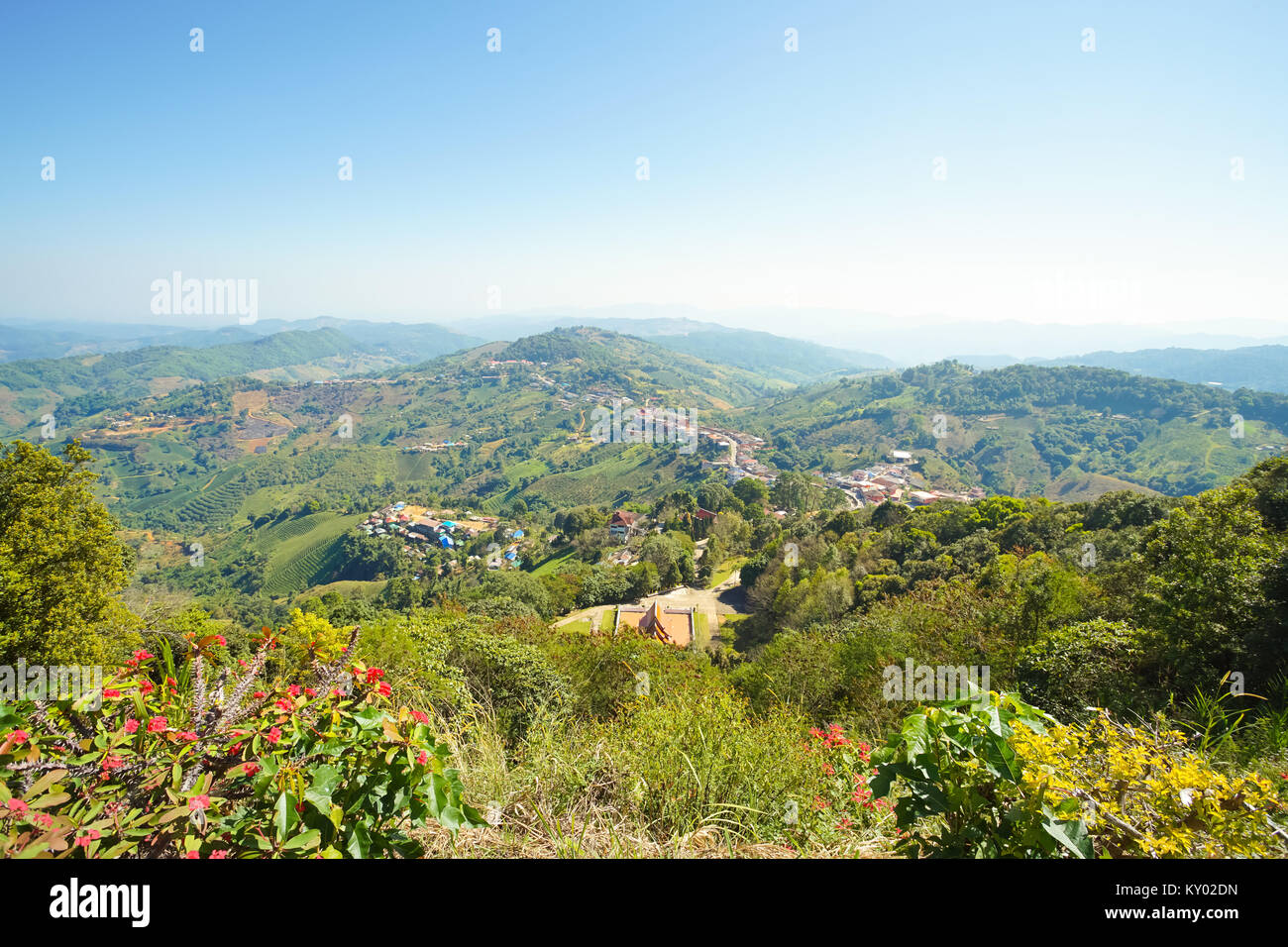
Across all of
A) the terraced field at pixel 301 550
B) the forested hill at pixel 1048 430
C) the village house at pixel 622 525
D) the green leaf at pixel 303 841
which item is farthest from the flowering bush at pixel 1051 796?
the forested hill at pixel 1048 430

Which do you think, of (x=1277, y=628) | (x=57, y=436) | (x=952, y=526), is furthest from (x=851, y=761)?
(x=57, y=436)

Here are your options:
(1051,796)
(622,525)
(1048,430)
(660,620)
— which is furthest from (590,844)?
(1048,430)

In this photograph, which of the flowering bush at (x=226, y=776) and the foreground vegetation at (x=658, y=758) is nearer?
the flowering bush at (x=226, y=776)

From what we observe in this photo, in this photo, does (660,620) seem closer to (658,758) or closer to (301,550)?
(658,758)

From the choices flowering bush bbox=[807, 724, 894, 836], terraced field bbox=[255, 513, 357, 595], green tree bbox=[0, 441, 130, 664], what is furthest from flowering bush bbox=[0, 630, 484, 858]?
terraced field bbox=[255, 513, 357, 595]

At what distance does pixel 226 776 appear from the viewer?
1.70 m

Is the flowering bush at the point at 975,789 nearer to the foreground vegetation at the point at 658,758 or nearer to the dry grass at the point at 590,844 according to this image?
the foreground vegetation at the point at 658,758

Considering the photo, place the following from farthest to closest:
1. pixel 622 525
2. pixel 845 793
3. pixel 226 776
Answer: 1. pixel 622 525
2. pixel 845 793
3. pixel 226 776

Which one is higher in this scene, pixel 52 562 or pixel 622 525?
pixel 52 562

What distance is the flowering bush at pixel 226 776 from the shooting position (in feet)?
4.99

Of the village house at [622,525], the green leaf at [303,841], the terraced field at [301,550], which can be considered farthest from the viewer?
the terraced field at [301,550]

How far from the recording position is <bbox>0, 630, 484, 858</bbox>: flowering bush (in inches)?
59.9
